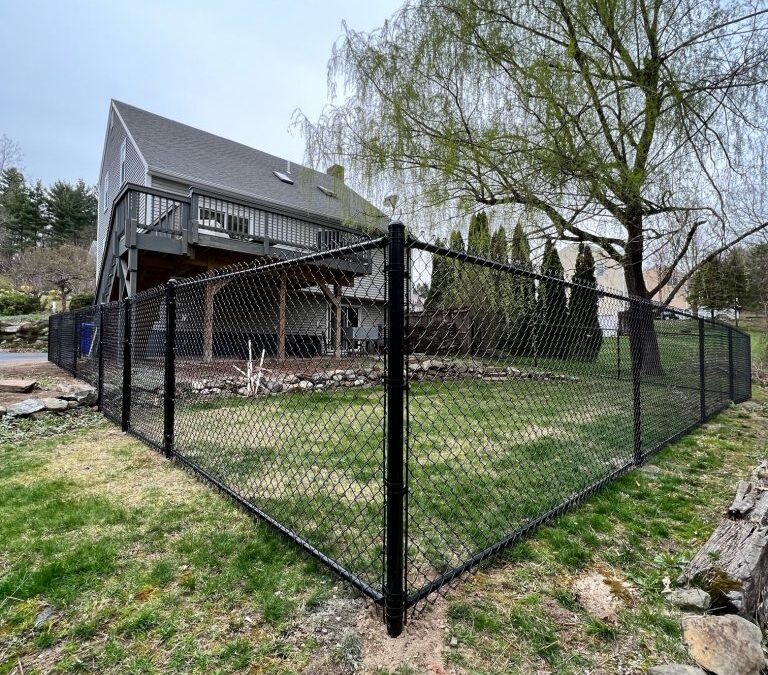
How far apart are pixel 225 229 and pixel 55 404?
404 centimetres

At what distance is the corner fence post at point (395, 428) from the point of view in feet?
4.55

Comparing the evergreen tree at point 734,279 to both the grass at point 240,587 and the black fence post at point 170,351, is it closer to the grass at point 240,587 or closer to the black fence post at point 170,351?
the grass at point 240,587

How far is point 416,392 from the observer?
2084mm

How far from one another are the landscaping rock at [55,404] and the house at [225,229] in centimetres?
171

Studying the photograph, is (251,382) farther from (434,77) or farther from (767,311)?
(767,311)

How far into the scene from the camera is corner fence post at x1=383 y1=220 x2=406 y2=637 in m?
1.39

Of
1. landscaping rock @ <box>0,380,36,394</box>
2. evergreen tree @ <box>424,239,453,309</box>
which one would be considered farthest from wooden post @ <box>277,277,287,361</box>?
landscaping rock @ <box>0,380,36,394</box>

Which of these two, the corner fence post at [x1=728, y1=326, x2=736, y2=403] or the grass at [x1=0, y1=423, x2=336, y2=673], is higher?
the corner fence post at [x1=728, y1=326, x2=736, y2=403]

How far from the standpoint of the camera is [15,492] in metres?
2.59

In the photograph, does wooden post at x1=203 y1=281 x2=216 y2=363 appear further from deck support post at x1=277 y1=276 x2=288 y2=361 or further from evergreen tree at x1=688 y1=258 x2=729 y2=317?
evergreen tree at x1=688 y1=258 x2=729 y2=317

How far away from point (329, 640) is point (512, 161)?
614 centimetres

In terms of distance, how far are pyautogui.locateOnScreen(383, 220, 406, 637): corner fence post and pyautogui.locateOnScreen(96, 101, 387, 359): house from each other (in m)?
0.13

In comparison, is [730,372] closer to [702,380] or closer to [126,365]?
[702,380]

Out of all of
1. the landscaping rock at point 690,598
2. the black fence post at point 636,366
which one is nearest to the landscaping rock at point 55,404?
the landscaping rock at point 690,598
